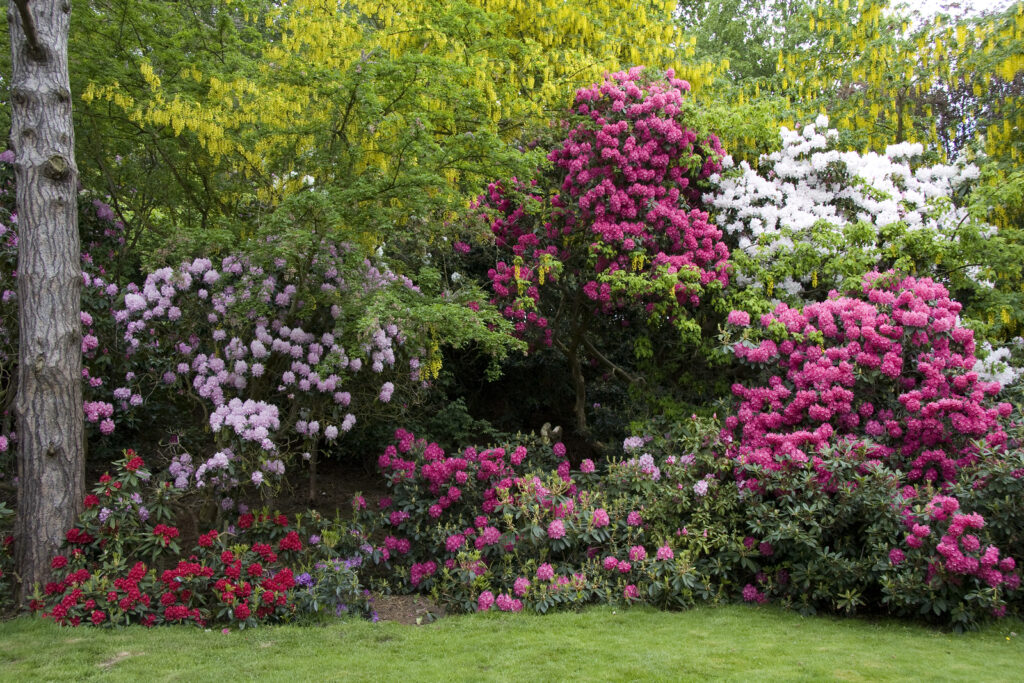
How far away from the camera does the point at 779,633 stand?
5055 millimetres

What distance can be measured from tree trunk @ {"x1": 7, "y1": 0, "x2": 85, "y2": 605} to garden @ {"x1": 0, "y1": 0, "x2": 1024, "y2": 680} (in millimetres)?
24

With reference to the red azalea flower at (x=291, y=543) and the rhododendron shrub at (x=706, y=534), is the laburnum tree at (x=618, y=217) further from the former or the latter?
the red azalea flower at (x=291, y=543)

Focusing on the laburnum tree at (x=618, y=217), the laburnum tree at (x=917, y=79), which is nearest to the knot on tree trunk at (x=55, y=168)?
the laburnum tree at (x=618, y=217)

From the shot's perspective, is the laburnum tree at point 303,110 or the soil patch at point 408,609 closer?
the soil patch at point 408,609

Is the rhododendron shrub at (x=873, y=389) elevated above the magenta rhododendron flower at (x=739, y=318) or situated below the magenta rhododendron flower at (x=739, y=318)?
below

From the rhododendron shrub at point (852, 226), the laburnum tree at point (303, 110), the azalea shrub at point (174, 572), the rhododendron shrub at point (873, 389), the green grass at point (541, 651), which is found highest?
the laburnum tree at point (303, 110)

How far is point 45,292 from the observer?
5734mm

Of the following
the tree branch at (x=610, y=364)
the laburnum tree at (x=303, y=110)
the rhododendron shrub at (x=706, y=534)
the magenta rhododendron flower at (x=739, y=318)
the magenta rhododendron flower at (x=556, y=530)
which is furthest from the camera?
the tree branch at (x=610, y=364)

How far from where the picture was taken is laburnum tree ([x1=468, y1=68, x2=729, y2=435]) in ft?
25.0

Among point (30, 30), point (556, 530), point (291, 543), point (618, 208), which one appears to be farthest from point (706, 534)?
point (30, 30)

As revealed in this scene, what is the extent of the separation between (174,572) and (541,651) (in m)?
2.48

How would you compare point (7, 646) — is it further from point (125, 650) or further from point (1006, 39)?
point (1006, 39)

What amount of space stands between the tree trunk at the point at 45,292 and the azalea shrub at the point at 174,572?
0.30 metres

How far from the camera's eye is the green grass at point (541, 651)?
170 inches
